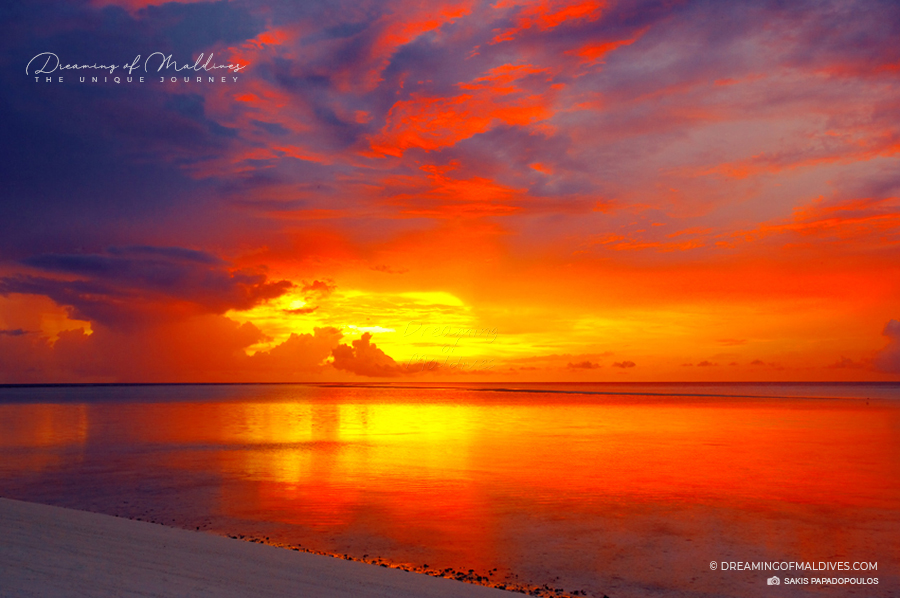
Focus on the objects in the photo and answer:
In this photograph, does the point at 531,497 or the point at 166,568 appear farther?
the point at 531,497

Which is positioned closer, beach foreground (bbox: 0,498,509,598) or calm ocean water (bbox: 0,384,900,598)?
beach foreground (bbox: 0,498,509,598)

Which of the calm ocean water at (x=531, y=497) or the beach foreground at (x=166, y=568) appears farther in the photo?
the calm ocean water at (x=531, y=497)

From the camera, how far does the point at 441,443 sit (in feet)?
125

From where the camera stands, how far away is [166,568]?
10.2m

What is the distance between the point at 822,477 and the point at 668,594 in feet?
58.2

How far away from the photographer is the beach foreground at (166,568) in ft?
29.1

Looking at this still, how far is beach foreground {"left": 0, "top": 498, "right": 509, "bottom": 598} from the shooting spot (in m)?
8.87

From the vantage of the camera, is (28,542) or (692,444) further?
(692,444)

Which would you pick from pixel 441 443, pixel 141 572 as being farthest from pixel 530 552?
pixel 441 443

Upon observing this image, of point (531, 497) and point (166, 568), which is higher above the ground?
point (166, 568)

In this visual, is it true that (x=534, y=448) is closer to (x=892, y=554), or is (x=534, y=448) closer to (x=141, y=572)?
(x=892, y=554)

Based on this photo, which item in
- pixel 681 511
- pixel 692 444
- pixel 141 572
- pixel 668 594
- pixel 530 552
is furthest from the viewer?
pixel 692 444

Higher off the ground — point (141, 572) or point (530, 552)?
point (141, 572)

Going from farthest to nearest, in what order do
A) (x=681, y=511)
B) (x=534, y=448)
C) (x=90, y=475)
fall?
(x=534, y=448)
(x=90, y=475)
(x=681, y=511)
